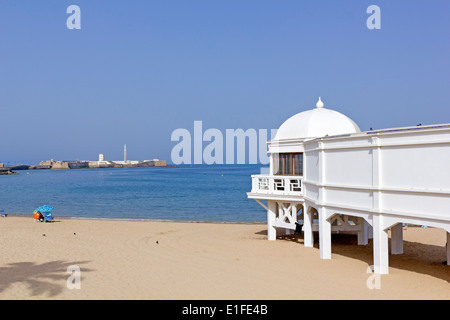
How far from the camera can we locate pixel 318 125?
63.5 feet

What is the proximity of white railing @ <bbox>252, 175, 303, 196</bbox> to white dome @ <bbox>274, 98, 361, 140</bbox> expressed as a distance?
2127 mm

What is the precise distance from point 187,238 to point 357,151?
490 inches

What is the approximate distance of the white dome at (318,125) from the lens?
63.1 ft

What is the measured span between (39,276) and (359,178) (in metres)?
11.7

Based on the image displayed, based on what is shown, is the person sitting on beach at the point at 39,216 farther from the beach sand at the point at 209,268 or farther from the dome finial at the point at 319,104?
the dome finial at the point at 319,104

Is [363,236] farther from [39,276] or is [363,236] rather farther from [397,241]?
[39,276]

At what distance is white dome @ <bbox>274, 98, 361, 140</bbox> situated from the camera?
1923 cm

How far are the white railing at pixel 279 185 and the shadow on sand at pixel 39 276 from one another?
886cm

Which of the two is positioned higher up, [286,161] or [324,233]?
[286,161]

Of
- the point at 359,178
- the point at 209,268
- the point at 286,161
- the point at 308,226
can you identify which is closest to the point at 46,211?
the point at 286,161

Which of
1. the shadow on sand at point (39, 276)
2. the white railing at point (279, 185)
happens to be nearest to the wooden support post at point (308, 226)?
the white railing at point (279, 185)
